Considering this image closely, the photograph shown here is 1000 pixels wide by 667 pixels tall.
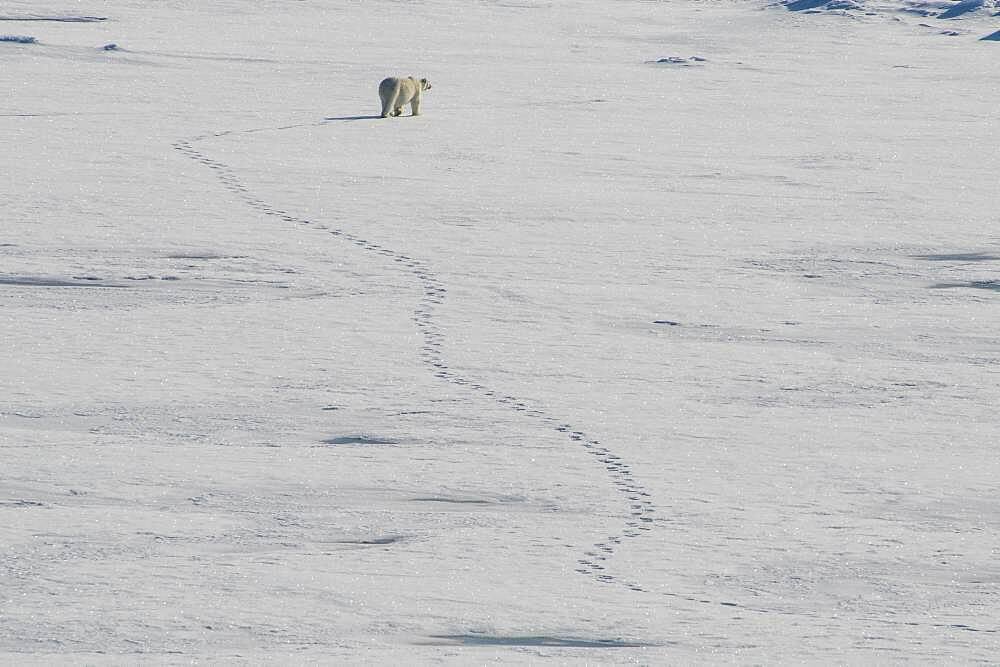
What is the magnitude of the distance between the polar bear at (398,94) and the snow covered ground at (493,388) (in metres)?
0.15

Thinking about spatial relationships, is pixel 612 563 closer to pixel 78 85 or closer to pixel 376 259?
pixel 376 259

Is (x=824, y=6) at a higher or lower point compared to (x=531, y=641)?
higher

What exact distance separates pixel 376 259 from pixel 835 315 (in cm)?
158

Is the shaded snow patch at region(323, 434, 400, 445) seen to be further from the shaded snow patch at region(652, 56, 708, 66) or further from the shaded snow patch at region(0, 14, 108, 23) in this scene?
the shaded snow patch at region(0, 14, 108, 23)

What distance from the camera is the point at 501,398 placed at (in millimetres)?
4145

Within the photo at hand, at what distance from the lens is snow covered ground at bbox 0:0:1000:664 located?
2799mm

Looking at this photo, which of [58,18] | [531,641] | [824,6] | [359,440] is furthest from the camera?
[824,6]

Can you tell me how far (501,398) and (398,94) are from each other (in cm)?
569

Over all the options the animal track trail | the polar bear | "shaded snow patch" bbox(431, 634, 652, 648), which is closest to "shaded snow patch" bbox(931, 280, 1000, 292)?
the animal track trail

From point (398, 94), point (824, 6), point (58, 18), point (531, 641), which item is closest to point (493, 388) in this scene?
point (531, 641)

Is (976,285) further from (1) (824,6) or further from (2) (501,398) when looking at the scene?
(1) (824,6)

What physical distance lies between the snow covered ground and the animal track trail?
0.01 metres

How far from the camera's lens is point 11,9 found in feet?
52.1

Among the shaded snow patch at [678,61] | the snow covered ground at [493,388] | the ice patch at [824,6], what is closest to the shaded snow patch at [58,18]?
the shaded snow patch at [678,61]
